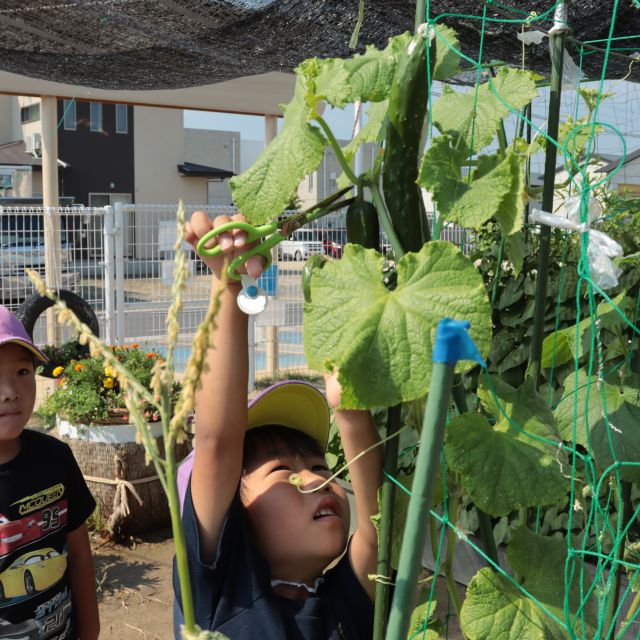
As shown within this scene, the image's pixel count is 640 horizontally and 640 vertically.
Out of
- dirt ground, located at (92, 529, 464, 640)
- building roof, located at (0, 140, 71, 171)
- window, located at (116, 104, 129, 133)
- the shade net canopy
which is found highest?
window, located at (116, 104, 129, 133)

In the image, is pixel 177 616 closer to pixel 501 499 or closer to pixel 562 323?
pixel 501 499

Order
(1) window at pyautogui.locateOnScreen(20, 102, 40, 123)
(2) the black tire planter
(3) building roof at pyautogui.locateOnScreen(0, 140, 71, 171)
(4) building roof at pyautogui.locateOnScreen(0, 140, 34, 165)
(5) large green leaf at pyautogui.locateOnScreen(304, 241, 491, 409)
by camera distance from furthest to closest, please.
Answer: (1) window at pyautogui.locateOnScreen(20, 102, 40, 123)
(4) building roof at pyautogui.locateOnScreen(0, 140, 34, 165)
(3) building roof at pyautogui.locateOnScreen(0, 140, 71, 171)
(2) the black tire planter
(5) large green leaf at pyautogui.locateOnScreen(304, 241, 491, 409)

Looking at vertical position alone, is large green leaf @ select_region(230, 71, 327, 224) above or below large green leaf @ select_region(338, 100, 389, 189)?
below

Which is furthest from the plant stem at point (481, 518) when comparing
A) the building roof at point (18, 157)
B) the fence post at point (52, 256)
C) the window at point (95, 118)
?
the window at point (95, 118)

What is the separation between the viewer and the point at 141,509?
3.64 meters

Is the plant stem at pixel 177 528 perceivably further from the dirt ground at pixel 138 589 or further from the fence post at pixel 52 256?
the fence post at pixel 52 256

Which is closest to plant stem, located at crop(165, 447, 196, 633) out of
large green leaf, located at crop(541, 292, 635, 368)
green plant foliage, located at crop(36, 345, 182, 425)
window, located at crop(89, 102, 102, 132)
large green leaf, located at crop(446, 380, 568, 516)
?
large green leaf, located at crop(446, 380, 568, 516)

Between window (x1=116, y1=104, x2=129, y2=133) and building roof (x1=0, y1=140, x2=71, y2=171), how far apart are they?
86.6 inches

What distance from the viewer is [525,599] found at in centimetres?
89

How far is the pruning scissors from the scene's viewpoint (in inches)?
33.1

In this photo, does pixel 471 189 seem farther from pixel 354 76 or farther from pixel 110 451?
pixel 110 451

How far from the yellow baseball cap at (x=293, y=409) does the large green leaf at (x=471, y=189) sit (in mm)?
720

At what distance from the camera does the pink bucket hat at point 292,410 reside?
1451 millimetres

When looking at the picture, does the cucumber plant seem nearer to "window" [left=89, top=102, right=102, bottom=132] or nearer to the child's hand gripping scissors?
the child's hand gripping scissors
